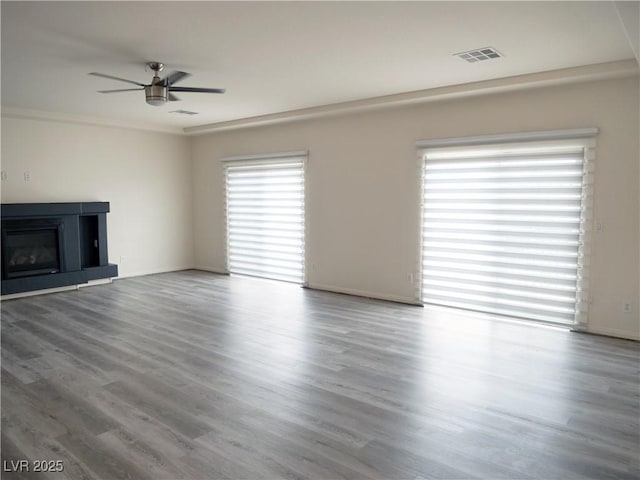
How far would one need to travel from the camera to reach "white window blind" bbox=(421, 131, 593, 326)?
4.98 metres

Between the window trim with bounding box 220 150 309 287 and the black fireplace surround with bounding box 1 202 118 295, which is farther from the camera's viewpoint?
the window trim with bounding box 220 150 309 287

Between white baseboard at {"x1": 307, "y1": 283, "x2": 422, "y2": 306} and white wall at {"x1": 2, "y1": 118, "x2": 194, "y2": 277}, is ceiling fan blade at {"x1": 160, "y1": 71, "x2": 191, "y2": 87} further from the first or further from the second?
white baseboard at {"x1": 307, "y1": 283, "x2": 422, "y2": 306}

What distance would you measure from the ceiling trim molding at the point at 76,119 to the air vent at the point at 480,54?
18.9ft

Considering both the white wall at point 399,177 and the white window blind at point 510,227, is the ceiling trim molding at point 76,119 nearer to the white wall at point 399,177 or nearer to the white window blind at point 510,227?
the white wall at point 399,177

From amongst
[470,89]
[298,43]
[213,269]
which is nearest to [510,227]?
[470,89]

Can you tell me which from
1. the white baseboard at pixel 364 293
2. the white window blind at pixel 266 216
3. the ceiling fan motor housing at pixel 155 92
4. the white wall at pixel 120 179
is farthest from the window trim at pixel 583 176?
the white wall at pixel 120 179

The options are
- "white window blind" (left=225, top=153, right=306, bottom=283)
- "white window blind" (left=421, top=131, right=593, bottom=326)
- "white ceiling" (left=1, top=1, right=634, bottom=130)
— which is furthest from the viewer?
"white window blind" (left=225, top=153, right=306, bottom=283)

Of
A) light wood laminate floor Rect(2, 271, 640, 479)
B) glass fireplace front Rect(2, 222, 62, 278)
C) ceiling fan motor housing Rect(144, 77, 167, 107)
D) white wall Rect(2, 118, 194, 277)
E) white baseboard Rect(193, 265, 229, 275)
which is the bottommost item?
light wood laminate floor Rect(2, 271, 640, 479)

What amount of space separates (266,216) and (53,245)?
10.8ft

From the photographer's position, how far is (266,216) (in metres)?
8.01

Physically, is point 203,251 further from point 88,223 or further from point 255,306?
point 255,306

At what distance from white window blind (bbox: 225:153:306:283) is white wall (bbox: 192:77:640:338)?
23 cm

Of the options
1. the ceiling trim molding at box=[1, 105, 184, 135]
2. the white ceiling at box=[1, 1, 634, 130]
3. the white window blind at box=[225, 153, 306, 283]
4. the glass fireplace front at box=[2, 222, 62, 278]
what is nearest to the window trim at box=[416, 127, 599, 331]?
the white ceiling at box=[1, 1, 634, 130]

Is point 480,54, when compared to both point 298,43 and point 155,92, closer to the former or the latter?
point 298,43
